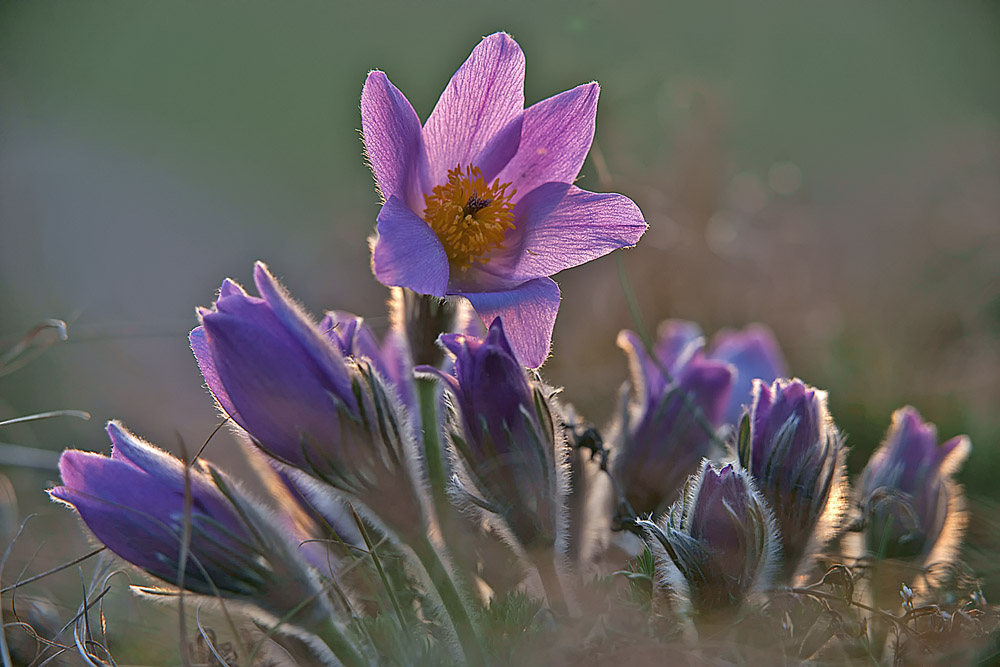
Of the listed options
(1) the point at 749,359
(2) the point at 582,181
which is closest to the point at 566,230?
(1) the point at 749,359

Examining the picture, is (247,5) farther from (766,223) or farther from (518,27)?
(766,223)

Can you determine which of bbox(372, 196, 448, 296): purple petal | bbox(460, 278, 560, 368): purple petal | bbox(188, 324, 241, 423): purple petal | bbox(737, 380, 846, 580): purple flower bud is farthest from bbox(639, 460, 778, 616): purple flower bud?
bbox(188, 324, 241, 423): purple petal

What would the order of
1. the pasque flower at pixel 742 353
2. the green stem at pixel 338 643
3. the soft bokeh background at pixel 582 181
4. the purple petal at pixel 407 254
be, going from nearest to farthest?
the purple petal at pixel 407 254 → the green stem at pixel 338 643 → the pasque flower at pixel 742 353 → the soft bokeh background at pixel 582 181

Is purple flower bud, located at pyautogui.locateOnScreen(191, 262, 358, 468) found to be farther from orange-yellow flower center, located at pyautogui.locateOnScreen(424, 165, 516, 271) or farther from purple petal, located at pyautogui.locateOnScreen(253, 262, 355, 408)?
orange-yellow flower center, located at pyautogui.locateOnScreen(424, 165, 516, 271)

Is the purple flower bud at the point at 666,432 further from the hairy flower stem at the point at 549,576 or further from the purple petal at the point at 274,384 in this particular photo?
the purple petal at the point at 274,384

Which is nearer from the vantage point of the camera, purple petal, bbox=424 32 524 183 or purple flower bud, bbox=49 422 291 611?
purple flower bud, bbox=49 422 291 611

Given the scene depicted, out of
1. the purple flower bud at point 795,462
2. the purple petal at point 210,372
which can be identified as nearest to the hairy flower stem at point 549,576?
the purple flower bud at point 795,462

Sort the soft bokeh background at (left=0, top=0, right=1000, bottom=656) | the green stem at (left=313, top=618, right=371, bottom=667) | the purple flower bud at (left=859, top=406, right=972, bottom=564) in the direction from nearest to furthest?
the green stem at (left=313, top=618, right=371, bottom=667) → the purple flower bud at (left=859, top=406, right=972, bottom=564) → the soft bokeh background at (left=0, top=0, right=1000, bottom=656)
